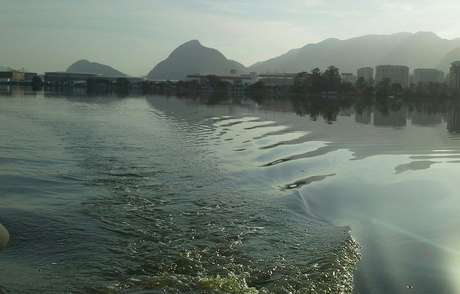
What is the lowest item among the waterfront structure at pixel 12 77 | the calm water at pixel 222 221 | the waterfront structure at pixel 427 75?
the calm water at pixel 222 221

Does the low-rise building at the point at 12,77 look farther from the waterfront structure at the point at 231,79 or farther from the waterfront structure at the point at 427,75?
the waterfront structure at the point at 427,75

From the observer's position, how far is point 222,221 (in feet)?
24.7

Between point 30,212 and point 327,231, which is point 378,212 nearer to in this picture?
point 327,231

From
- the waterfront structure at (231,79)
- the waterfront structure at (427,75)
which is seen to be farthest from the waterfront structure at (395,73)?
the waterfront structure at (231,79)

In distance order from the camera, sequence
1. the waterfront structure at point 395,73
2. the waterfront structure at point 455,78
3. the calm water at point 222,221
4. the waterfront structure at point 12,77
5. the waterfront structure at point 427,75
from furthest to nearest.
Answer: the waterfront structure at point 427,75
the waterfront structure at point 12,77
the waterfront structure at point 395,73
the waterfront structure at point 455,78
the calm water at point 222,221

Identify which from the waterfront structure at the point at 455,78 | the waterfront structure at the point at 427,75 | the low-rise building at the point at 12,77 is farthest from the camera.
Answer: the waterfront structure at the point at 427,75

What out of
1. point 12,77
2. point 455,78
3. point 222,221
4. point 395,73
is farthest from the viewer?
point 12,77

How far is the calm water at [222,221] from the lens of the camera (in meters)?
5.39

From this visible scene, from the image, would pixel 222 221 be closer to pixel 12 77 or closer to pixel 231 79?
pixel 231 79

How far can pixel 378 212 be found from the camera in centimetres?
884

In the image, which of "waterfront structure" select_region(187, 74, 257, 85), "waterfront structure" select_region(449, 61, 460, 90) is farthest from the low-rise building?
"waterfront structure" select_region(449, 61, 460, 90)

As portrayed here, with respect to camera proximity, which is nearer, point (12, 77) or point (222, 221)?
point (222, 221)

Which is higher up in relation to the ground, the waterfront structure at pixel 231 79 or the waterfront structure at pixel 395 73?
the waterfront structure at pixel 395 73

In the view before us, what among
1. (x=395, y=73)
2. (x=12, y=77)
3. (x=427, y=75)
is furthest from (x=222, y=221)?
(x=12, y=77)
